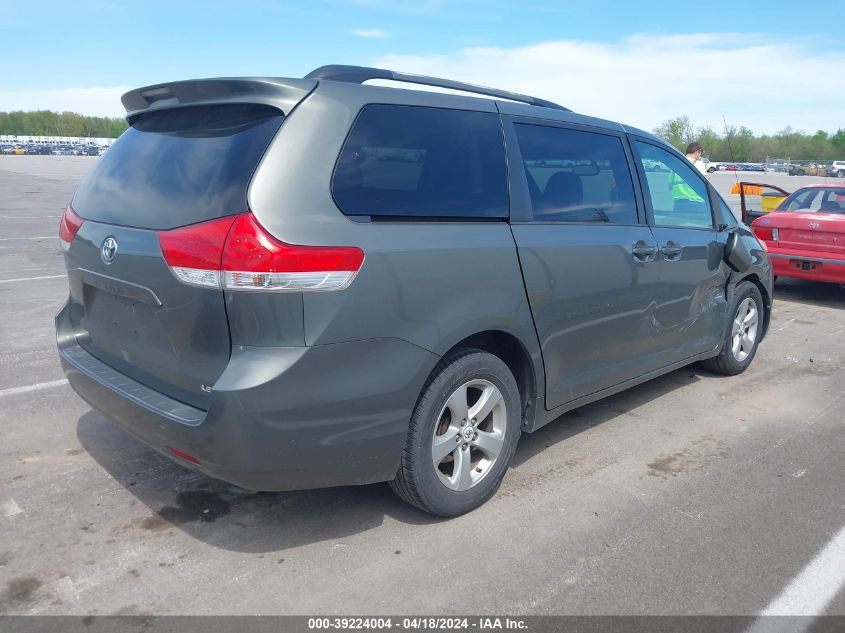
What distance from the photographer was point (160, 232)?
2.79m

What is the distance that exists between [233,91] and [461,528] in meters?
2.14

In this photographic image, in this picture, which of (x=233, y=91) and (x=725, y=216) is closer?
(x=233, y=91)

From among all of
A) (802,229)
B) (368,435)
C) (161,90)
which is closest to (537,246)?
(368,435)

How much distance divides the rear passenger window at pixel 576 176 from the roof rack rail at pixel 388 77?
28cm

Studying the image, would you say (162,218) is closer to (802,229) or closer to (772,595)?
(772,595)

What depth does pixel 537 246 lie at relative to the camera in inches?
137

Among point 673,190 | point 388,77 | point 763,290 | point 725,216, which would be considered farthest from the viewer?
point 763,290

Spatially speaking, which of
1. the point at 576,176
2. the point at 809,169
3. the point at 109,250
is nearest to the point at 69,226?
the point at 109,250

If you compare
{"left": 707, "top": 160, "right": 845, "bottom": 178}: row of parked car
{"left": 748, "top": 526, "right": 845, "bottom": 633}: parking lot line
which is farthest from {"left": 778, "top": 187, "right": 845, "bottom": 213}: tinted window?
{"left": 707, "top": 160, "right": 845, "bottom": 178}: row of parked car

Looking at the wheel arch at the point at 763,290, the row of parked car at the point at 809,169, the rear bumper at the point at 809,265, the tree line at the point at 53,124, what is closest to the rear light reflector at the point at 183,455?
the wheel arch at the point at 763,290

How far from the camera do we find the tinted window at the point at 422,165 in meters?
2.84

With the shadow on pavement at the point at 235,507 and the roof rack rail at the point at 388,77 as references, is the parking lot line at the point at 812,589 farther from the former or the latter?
the roof rack rail at the point at 388,77

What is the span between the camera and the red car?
8.23m

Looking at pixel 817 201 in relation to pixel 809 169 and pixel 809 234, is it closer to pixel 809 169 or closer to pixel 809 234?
pixel 809 234
